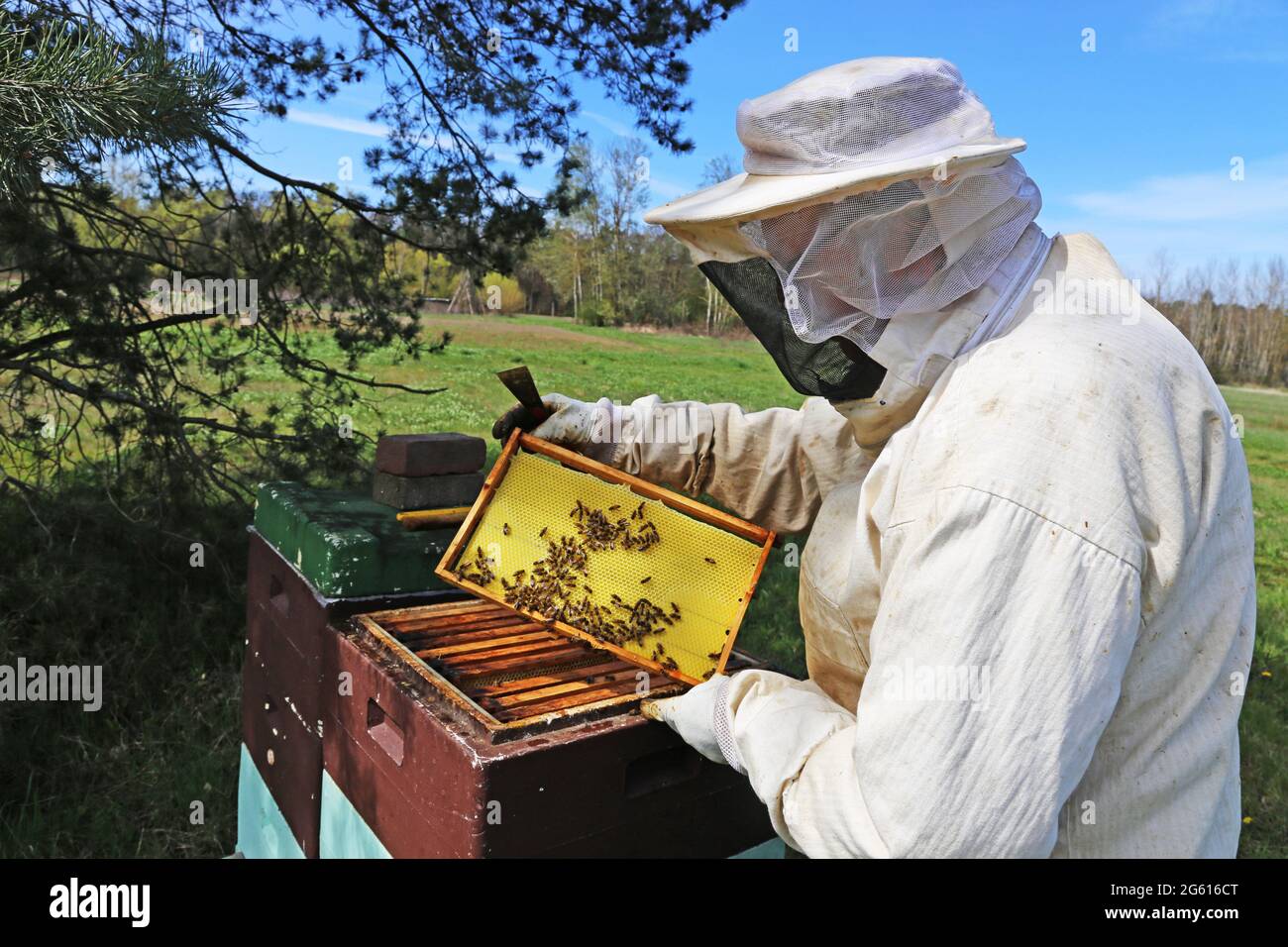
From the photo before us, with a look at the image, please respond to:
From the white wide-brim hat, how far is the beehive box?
783 mm

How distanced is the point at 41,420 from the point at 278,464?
3.39 feet

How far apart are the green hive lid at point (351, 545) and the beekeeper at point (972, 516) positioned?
2.67 ft

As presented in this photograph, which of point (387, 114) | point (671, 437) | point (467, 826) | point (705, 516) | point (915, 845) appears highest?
point (387, 114)

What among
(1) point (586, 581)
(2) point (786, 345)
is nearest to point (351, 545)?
(1) point (586, 581)

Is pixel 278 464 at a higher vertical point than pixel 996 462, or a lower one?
lower

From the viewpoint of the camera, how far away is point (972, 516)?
114 cm

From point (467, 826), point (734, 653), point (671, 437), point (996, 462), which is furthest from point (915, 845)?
→ point (671, 437)

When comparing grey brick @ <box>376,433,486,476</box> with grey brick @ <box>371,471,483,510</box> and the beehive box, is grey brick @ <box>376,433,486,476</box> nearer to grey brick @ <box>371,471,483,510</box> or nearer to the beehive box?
grey brick @ <box>371,471,483,510</box>

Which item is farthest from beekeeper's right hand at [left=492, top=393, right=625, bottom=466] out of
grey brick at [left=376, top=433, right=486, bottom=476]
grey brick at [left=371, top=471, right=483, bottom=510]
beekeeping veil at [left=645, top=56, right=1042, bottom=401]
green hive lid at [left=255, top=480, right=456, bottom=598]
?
beekeeping veil at [left=645, top=56, right=1042, bottom=401]

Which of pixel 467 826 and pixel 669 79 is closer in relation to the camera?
pixel 467 826

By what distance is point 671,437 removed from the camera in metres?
2.34

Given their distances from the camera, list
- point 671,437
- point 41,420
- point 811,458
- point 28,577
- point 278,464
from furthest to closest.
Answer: point 278,464, point 41,420, point 28,577, point 671,437, point 811,458
